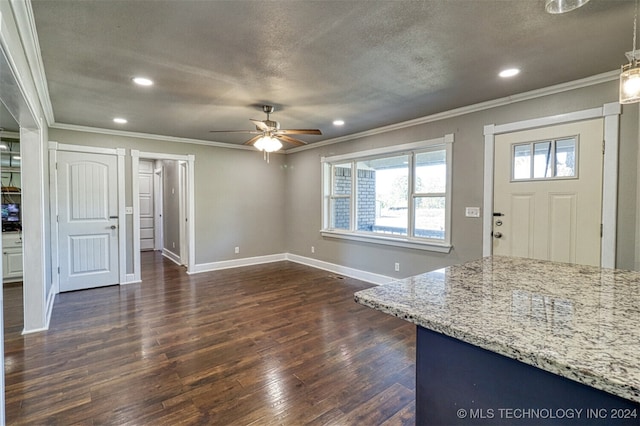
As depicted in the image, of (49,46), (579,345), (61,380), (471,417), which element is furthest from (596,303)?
(49,46)

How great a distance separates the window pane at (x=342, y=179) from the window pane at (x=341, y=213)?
15 cm

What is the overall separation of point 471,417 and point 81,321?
13.1 feet

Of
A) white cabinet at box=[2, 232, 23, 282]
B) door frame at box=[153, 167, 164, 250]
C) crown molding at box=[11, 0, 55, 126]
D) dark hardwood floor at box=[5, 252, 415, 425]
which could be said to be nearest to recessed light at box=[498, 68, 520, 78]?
dark hardwood floor at box=[5, 252, 415, 425]

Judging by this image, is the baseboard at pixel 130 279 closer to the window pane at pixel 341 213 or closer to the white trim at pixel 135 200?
the white trim at pixel 135 200

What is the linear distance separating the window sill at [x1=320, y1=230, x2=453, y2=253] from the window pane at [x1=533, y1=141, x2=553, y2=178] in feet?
4.20

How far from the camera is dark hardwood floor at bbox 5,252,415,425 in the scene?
1.99 meters

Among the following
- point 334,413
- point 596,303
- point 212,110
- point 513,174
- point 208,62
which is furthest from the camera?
point 212,110

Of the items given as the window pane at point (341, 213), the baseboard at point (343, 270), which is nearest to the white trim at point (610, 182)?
the baseboard at point (343, 270)

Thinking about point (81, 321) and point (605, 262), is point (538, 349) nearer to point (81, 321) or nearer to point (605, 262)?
point (605, 262)

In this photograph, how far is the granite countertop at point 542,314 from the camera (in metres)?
0.75

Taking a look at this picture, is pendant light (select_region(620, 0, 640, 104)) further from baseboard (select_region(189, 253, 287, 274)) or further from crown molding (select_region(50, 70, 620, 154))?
baseboard (select_region(189, 253, 287, 274))

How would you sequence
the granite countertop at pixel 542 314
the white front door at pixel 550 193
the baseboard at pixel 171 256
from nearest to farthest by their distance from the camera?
the granite countertop at pixel 542 314
the white front door at pixel 550 193
the baseboard at pixel 171 256

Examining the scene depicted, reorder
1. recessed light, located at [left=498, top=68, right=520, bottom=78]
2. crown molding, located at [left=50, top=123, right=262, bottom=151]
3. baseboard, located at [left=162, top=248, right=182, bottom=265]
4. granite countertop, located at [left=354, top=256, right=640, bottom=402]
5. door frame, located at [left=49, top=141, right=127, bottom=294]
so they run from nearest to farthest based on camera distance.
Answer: granite countertop, located at [left=354, top=256, right=640, bottom=402] → recessed light, located at [left=498, top=68, right=520, bottom=78] → door frame, located at [left=49, top=141, right=127, bottom=294] → crown molding, located at [left=50, top=123, right=262, bottom=151] → baseboard, located at [left=162, top=248, right=182, bottom=265]

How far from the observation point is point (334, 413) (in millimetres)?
1972
